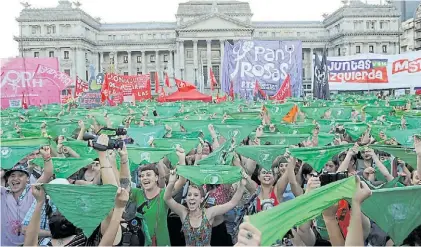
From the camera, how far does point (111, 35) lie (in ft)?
305

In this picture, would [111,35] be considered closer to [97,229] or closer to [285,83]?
[285,83]

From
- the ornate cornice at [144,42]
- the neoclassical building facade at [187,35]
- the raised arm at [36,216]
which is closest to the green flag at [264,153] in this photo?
the raised arm at [36,216]

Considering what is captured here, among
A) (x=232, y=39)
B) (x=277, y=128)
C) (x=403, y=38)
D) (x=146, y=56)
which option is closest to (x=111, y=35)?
(x=146, y=56)

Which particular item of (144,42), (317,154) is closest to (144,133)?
(317,154)

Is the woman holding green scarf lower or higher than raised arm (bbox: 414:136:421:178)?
lower

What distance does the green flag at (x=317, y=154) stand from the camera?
8.70 metres

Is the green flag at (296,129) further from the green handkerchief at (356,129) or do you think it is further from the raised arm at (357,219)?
the raised arm at (357,219)

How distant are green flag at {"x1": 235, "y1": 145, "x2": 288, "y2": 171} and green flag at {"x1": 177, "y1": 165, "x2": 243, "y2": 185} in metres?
1.30

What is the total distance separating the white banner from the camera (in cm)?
2853

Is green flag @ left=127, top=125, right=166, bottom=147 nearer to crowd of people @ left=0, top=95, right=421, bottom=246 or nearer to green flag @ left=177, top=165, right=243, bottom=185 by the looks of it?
crowd of people @ left=0, top=95, right=421, bottom=246

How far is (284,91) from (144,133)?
12952 mm

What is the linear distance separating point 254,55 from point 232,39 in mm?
60254

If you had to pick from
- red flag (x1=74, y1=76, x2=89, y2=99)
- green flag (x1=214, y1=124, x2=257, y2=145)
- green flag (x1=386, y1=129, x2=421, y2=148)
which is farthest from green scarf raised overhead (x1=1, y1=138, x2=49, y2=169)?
red flag (x1=74, y1=76, x2=89, y2=99)

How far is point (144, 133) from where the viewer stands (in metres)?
13.5
